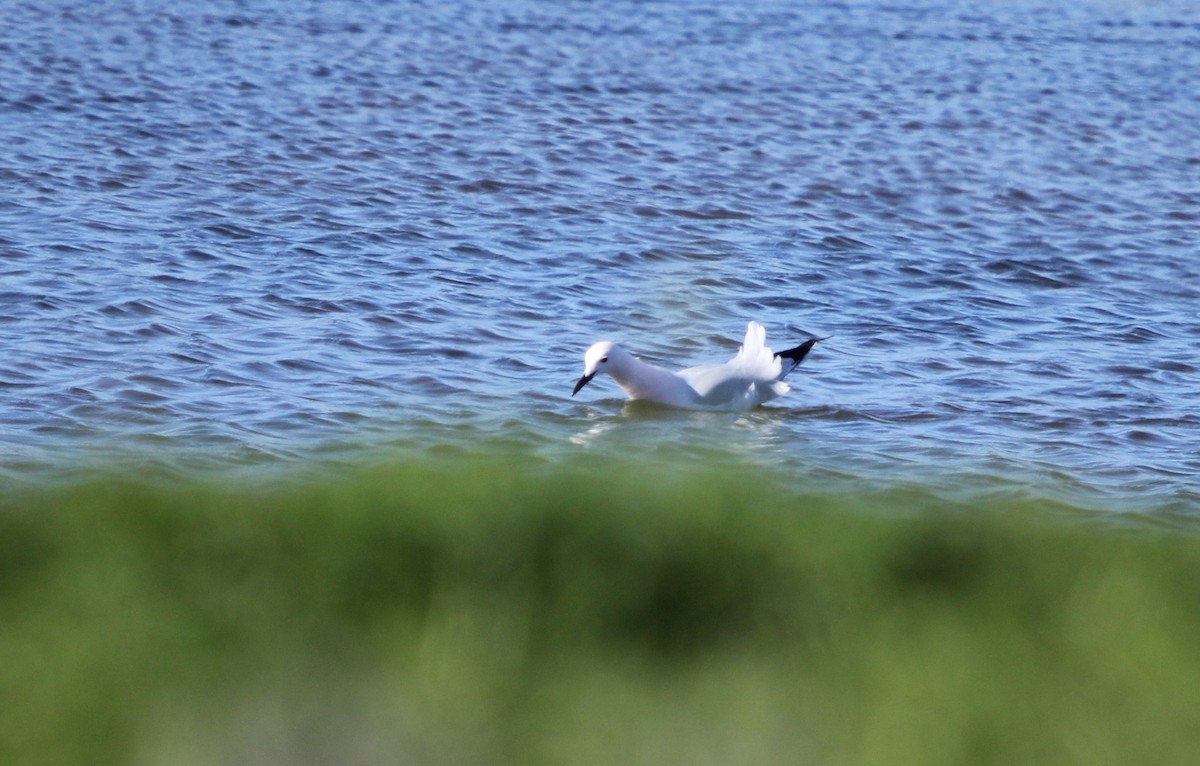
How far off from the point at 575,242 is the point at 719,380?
11.5 ft

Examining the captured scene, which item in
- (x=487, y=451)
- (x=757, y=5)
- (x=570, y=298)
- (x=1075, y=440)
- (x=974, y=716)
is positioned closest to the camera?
(x=974, y=716)

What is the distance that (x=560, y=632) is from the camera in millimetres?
2031

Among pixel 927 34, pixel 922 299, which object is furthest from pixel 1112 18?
pixel 922 299

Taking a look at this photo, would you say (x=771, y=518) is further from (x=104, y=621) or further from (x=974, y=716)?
(x=104, y=621)

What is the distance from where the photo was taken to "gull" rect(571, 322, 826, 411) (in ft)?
29.0

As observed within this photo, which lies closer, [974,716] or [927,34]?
[974,716]

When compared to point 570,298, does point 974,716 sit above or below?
above

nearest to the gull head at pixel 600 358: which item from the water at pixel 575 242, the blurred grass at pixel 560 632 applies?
the water at pixel 575 242

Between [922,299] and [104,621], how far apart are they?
994 centimetres

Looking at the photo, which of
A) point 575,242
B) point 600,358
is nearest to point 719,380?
point 600,358

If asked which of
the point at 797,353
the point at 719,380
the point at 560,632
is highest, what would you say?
the point at 560,632

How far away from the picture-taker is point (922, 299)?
11.4 meters

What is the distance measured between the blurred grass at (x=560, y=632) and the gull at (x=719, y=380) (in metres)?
6.65

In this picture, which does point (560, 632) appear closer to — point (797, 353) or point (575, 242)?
point (797, 353)
